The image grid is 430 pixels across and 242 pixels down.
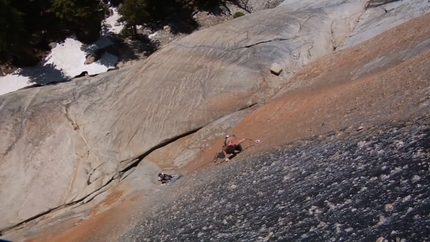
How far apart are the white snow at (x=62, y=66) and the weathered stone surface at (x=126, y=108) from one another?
32.9 ft

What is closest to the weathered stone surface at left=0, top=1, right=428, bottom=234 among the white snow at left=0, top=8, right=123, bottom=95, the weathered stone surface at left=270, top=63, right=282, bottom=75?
the weathered stone surface at left=270, top=63, right=282, bottom=75

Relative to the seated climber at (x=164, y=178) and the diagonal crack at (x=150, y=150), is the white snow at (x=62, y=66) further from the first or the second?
the seated climber at (x=164, y=178)

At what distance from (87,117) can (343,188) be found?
15.9 metres

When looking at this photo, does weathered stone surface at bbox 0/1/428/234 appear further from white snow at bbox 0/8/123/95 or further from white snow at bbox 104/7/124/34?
white snow at bbox 104/7/124/34

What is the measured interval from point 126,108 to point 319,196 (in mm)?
14712

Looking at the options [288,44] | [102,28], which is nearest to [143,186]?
[288,44]

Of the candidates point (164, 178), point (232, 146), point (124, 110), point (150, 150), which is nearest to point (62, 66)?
point (124, 110)

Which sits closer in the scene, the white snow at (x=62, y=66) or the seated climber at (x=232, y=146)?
the seated climber at (x=232, y=146)

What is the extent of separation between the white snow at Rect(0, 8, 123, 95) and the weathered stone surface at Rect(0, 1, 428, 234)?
1004 centimetres

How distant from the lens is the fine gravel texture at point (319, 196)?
915 centimetres

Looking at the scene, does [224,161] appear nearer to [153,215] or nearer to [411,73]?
[153,215]

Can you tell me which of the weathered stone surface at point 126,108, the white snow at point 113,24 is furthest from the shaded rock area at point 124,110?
the white snow at point 113,24

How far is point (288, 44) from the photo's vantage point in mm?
24750

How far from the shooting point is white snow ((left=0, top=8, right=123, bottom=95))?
115 feet
